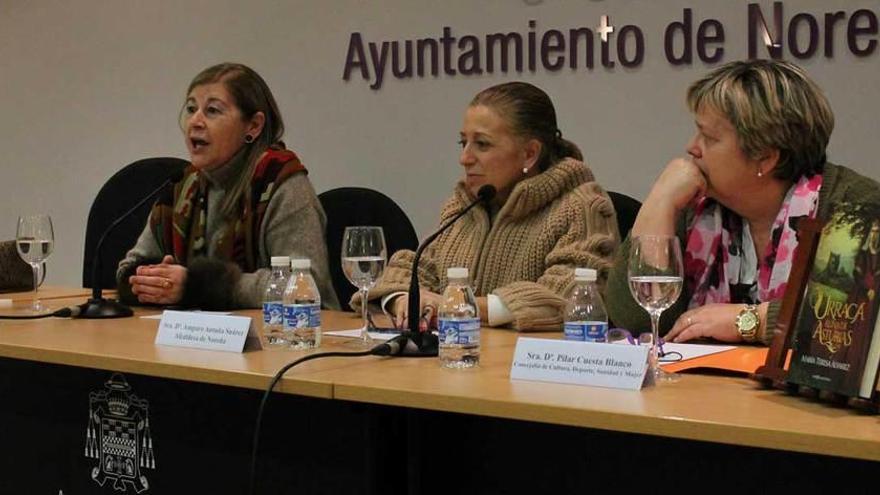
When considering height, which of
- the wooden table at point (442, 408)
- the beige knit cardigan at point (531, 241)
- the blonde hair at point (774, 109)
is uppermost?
the blonde hair at point (774, 109)

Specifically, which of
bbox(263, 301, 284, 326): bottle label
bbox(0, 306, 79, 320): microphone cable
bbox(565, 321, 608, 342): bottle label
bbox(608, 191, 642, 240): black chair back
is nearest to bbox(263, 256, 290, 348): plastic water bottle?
bbox(263, 301, 284, 326): bottle label

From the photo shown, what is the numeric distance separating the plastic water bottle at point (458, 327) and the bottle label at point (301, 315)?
0.29m

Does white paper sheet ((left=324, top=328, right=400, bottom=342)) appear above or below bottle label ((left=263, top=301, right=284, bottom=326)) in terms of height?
below

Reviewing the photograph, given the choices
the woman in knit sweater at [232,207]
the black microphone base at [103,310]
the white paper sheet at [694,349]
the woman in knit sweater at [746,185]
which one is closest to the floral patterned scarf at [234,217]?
the woman in knit sweater at [232,207]

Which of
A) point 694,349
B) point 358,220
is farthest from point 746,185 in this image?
point 358,220

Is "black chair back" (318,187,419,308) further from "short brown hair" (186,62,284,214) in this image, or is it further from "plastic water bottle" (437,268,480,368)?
"plastic water bottle" (437,268,480,368)

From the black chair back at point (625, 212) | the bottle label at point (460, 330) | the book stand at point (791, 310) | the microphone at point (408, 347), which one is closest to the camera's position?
the book stand at point (791, 310)

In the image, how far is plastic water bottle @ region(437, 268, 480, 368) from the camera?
1789 mm

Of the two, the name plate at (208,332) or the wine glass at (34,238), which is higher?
the wine glass at (34,238)

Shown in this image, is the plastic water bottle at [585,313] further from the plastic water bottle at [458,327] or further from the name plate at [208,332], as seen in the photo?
the name plate at [208,332]

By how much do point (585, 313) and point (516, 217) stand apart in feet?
2.60

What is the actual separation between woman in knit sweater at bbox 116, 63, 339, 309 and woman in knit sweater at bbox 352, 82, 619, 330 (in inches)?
14.4

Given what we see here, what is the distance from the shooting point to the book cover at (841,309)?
1351mm

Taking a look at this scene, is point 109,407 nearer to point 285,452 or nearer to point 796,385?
point 285,452
